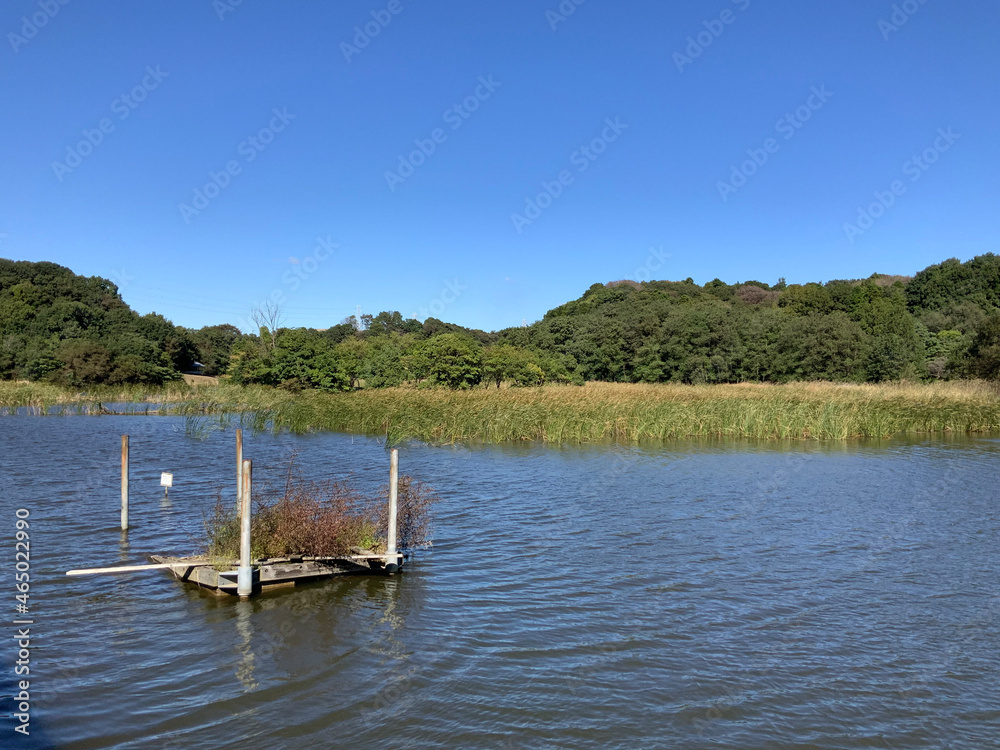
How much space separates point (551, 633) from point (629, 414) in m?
18.2

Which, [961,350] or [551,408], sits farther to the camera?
[961,350]

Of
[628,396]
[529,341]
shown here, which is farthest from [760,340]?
[628,396]

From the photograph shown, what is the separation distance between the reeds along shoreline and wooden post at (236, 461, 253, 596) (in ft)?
47.8

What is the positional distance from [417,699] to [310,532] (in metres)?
3.20

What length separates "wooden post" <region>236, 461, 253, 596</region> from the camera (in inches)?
289

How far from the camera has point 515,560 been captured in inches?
375

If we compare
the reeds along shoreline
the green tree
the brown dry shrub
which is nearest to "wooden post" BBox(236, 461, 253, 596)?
the brown dry shrub

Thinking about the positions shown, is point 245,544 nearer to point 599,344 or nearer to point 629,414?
point 629,414

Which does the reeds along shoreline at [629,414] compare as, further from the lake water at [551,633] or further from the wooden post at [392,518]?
the wooden post at [392,518]

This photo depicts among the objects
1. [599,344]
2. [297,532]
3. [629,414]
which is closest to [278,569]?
[297,532]

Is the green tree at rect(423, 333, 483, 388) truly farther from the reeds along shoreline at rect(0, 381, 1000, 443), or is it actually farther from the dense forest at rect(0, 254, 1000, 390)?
the reeds along shoreline at rect(0, 381, 1000, 443)

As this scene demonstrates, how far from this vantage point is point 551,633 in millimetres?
6980

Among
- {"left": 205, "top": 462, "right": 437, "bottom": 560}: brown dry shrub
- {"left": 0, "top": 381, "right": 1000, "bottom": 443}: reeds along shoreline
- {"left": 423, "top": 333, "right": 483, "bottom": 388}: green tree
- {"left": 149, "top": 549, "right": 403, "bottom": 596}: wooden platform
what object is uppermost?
{"left": 423, "top": 333, "right": 483, "bottom": 388}: green tree

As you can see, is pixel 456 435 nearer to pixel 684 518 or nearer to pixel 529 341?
pixel 684 518
